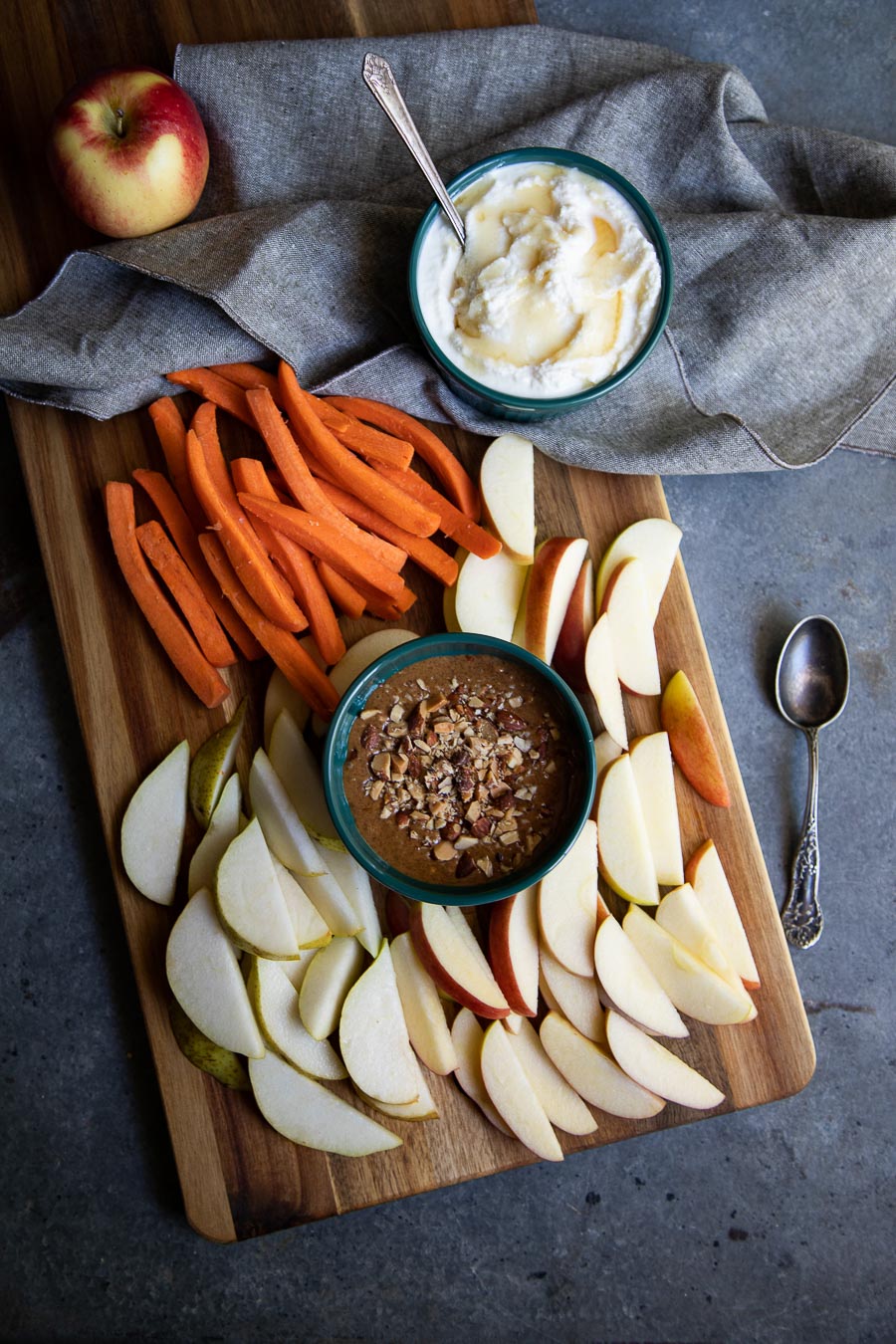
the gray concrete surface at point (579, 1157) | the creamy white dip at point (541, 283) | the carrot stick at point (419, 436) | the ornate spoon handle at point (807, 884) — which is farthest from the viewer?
the ornate spoon handle at point (807, 884)

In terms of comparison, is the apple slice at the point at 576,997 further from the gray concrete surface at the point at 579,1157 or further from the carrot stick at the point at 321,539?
the carrot stick at the point at 321,539

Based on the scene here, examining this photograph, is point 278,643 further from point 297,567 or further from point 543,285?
point 543,285

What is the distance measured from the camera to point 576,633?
2326 mm

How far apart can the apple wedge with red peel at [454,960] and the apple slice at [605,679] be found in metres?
0.55

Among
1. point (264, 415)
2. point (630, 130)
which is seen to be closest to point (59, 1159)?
point (264, 415)

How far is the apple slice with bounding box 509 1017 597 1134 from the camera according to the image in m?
2.23

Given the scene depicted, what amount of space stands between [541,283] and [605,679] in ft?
2.88

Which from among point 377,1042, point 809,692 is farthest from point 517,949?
point 809,692

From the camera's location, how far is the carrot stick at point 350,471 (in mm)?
2246

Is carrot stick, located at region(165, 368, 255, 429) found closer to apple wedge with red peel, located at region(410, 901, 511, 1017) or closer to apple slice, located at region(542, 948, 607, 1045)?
apple wedge with red peel, located at region(410, 901, 511, 1017)

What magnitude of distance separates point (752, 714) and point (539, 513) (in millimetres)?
831

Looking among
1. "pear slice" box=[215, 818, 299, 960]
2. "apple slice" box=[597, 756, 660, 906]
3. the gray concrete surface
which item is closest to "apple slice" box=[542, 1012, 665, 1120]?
"apple slice" box=[597, 756, 660, 906]

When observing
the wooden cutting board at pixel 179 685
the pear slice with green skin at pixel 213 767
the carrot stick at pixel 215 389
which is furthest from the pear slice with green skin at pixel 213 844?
the carrot stick at pixel 215 389

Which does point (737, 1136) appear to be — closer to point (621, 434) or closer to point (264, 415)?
point (621, 434)
